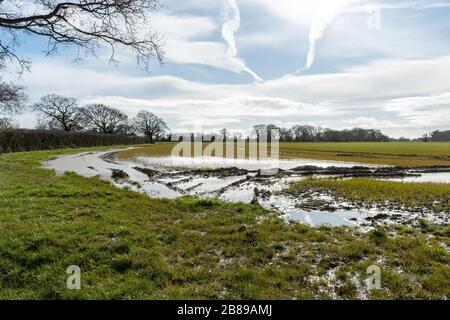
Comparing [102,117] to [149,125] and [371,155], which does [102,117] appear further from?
[371,155]

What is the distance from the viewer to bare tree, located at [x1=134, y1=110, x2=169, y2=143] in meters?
117

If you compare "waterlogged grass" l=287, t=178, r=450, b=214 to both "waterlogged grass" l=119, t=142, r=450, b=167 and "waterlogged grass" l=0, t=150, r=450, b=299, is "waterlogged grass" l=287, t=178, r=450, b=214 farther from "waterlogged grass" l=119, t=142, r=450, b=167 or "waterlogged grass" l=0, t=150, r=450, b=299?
"waterlogged grass" l=119, t=142, r=450, b=167

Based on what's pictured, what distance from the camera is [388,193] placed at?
12.8 m

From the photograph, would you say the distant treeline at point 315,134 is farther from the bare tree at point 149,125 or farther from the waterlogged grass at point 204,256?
the waterlogged grass at point 204,256

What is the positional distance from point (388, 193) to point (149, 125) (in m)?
114

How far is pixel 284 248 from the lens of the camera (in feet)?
19.5

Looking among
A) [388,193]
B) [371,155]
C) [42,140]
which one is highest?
[42,140]

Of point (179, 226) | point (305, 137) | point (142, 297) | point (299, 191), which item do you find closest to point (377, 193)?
point (299, 191)

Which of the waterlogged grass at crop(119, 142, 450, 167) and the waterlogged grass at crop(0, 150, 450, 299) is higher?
the waterlogged grass at crop(119, 142, 450, 167)

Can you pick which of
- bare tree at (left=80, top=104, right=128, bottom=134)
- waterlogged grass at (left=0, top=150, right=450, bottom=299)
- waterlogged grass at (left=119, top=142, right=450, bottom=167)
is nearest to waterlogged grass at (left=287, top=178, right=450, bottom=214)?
waterlogged grass at (left=0, top=150, right=450, bottom=299)

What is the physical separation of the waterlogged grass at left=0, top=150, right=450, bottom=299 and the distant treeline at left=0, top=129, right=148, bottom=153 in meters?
35.3

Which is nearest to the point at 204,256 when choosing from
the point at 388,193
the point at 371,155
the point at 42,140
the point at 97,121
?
the point at 388,193

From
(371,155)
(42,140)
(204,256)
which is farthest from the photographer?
(371,155)
